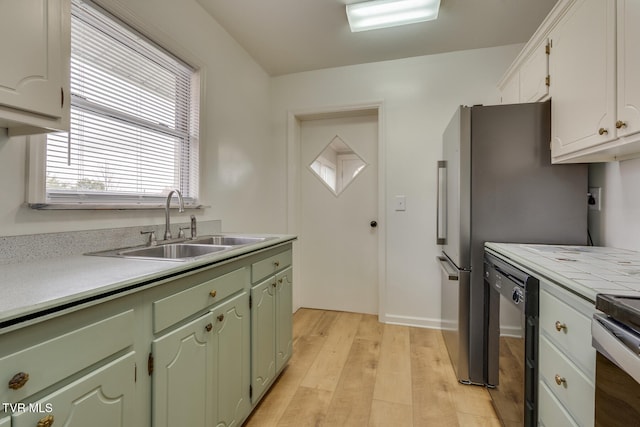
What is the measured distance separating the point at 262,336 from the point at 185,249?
25.9 inches

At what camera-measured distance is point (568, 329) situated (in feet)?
3.15

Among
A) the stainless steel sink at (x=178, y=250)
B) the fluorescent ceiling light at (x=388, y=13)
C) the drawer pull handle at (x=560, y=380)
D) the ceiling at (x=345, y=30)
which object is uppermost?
the ceiling at (x=345, y=30)

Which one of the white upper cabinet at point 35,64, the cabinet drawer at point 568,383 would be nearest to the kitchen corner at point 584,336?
the cabinet drawer at point 568,383

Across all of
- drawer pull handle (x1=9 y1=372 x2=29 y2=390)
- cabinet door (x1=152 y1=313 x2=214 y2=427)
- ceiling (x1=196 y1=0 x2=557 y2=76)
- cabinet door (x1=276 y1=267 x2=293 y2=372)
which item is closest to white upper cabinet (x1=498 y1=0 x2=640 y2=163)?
ceiling (x1=196 y1=0 x2=557 y2=76)

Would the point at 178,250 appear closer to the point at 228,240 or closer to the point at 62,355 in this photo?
the point at 228,240

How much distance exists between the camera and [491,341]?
1.65 m

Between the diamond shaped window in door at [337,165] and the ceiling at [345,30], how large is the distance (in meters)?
0.82

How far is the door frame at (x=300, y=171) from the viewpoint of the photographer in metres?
2.84

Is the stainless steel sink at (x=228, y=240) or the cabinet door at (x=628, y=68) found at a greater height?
the cabinet door at (x=628, y=68)

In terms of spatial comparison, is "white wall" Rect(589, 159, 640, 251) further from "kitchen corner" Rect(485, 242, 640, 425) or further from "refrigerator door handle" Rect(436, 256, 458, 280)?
"refrigerator door handle" Rect(436, 256, 458, 280)

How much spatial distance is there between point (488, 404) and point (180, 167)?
7.76 feet

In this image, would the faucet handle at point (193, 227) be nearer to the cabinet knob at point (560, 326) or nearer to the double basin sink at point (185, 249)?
the double basin sink at point (185, 249)

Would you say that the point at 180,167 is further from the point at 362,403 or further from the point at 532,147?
the point at 532,147

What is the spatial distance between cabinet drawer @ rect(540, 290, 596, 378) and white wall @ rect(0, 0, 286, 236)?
6.22 feet
